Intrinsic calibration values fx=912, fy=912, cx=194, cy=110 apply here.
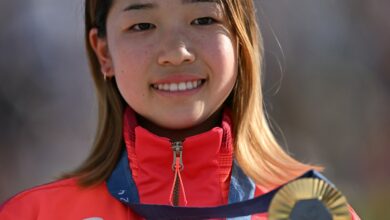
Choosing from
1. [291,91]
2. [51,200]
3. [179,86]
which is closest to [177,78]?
[179,86]

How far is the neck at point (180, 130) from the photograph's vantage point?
214 cm

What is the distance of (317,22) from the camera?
6.01 metres

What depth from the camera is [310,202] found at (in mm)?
1601

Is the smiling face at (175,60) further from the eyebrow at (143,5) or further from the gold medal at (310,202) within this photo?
the gold medal at (310,202)

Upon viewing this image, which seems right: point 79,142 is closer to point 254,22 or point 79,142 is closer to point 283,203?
point 254,22

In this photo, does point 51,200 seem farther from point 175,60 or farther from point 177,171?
point 175,60

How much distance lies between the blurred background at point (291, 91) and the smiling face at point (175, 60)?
305 centimetres

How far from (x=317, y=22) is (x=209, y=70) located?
4.04m

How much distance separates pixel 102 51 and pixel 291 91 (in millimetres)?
3692

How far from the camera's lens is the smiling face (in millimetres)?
2059

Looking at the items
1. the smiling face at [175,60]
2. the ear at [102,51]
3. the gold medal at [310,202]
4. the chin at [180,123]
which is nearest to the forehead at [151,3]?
the smiling face at [175,60]

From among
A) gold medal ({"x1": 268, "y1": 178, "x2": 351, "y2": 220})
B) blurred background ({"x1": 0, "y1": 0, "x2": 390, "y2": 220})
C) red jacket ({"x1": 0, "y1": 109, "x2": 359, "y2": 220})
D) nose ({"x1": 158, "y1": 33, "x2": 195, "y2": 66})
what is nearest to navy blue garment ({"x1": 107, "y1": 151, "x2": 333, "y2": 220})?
red jacket ({"x1": 0, "y1": 109, "x2": 359, "y2": 220})

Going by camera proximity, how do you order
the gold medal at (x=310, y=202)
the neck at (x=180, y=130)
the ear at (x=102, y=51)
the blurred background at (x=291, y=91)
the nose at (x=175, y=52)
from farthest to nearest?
the blurred background at (x=291, y=91) → the ear at (x=102, y=51) → the neck at (x=180, y=130) → the nose at (x=175, y=52) → the gold medal at (x=310, y=202)

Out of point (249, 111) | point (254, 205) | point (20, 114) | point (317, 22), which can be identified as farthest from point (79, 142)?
point (254, 205)
